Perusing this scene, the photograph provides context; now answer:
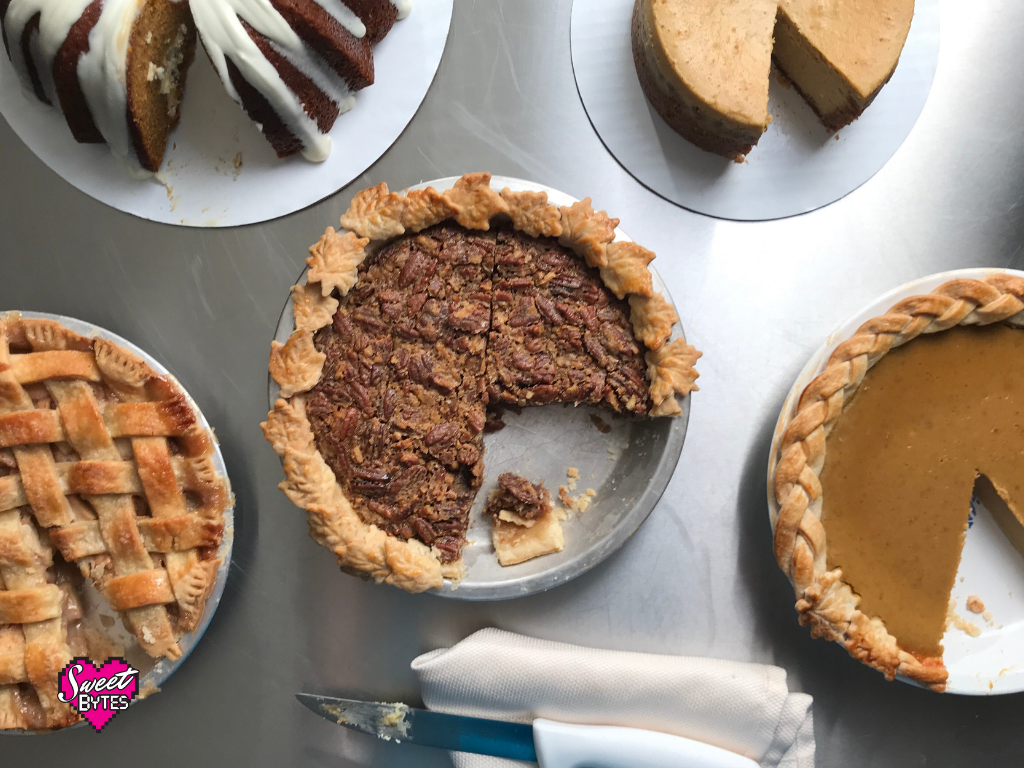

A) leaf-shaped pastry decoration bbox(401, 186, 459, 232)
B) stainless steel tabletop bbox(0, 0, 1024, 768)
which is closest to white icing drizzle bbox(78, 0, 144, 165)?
stainless steel tabletop bbox(0, 0, 1024, 768)

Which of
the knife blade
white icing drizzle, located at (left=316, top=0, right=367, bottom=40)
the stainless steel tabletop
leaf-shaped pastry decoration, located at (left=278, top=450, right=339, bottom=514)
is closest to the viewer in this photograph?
leaf-shaped pastry decoration, located at (left=278, top=450, right=339, bottom=514)

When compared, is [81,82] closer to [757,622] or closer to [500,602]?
[500,602]

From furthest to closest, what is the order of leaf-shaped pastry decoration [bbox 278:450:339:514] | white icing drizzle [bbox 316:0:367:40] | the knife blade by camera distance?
the knife blade → white icing drizzle [bbox 316:0:367:40] → leaf-shaped pastry decoration [bbox 278:450:339:514]

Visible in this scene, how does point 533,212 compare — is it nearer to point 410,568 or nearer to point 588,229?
point 588,229

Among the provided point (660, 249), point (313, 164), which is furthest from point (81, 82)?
point (660, 249)

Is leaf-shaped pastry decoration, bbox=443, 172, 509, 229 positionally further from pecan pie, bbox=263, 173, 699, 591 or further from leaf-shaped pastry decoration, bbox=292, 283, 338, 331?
leaf-shaped pastry decoration, bbox=292, 283, 338, 331

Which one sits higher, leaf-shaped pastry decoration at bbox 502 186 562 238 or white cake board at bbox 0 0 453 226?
white cake board at bbox 0 0 453 226

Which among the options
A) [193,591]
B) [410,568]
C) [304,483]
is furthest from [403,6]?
[193,591]
